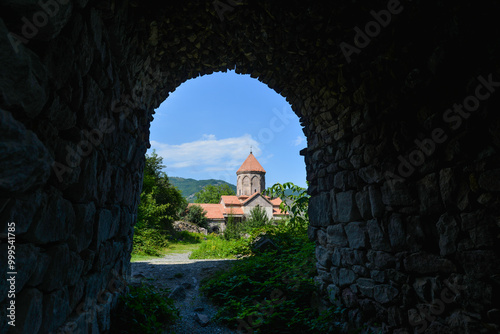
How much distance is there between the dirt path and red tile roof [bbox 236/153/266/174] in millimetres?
31421

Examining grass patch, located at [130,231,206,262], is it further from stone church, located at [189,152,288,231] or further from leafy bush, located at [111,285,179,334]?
stone church, located at [189,152,288,231]

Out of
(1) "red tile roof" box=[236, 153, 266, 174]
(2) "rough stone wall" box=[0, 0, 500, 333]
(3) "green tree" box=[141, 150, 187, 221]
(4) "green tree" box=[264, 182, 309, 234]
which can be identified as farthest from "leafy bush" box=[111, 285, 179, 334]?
(1) "red tile roof" box=[236, 153, 266, 174]

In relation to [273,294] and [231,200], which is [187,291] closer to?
[273,294]

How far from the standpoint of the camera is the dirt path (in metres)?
3.58

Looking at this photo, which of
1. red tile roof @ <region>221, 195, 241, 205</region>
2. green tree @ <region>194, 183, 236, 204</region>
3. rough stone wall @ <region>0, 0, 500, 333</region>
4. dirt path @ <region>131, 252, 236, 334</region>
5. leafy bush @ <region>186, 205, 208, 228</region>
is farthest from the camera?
green tree @ <region>194, 183, 236, 204</region>

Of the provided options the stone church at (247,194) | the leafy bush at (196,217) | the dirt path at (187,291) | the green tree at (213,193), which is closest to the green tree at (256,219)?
the dirt path at (187,291)

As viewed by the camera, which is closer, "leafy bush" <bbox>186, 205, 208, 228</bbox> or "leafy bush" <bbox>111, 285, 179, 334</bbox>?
"leafy bush" <bbox>111, 285, 179, 334</bbox>

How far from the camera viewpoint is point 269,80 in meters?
4.16

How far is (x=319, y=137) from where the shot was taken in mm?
4062

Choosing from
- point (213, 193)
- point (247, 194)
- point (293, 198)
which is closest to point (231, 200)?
point (247, 194)

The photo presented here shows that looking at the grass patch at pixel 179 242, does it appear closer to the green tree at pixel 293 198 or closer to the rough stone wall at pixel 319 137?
the green tree at pixel 293 198

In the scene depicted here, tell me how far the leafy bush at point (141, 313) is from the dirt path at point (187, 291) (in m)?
0.21

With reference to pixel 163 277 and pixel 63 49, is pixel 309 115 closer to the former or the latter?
pixel 63 49

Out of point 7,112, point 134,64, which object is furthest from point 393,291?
point 134,64
